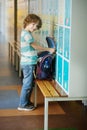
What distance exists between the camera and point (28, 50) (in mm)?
4727

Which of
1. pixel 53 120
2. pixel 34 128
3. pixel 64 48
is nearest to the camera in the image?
pixel 64 48

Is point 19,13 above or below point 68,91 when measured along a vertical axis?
above

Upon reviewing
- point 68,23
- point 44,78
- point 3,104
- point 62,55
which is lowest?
point 3,104

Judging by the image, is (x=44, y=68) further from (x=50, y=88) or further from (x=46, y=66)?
(x=50, y=88)

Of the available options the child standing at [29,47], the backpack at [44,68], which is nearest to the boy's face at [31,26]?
the child standing at [29,47]

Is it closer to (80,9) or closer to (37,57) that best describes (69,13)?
(80,9)

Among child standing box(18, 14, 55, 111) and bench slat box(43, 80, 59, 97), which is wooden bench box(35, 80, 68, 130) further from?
child standing box(18, 14, 55, 111)

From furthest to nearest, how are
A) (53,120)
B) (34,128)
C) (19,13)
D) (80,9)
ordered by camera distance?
(19,13) < (53,120) < (34,128) < (80,9)

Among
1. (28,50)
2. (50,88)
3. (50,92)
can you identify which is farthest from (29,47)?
(50,92)

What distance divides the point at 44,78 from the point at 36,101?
749mm

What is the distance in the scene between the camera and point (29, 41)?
4.68 meters

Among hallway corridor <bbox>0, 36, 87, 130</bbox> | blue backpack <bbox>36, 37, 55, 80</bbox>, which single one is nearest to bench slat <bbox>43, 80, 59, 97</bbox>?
blue backpack <bbox>36, 37, 55, 80</bbox>

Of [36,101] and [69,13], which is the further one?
[36,101]

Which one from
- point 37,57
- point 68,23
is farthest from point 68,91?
point 37,57
